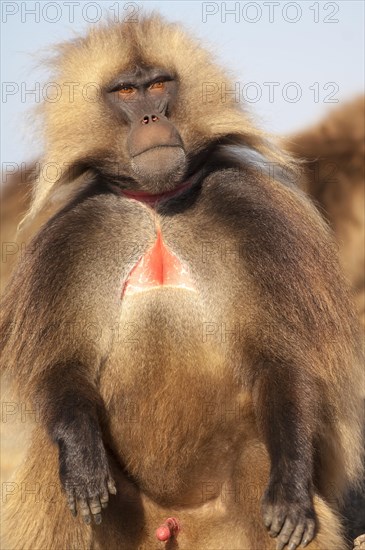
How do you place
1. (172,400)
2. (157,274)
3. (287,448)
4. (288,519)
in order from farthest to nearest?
1. (157,274)
2. (172,400)
3. (287,448)
4. (288,519)

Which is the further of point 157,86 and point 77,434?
point 157,86

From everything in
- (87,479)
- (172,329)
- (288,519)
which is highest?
(172,329)

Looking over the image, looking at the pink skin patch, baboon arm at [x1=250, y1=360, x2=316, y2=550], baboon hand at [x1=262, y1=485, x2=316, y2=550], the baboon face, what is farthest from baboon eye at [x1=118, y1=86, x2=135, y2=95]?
baboon hand at [x1=262, y1=485, x2=316, y2=550]

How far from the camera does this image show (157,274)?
421 cm

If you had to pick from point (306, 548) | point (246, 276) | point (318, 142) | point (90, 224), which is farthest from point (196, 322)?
point (318, 142)

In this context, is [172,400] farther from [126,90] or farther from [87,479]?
[126,90]

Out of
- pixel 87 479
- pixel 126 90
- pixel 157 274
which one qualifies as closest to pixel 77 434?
pixel 87 479

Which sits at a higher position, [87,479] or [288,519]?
[87,479]

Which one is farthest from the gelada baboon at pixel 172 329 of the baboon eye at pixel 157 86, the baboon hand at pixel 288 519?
the baboon hand at pixel 288 519

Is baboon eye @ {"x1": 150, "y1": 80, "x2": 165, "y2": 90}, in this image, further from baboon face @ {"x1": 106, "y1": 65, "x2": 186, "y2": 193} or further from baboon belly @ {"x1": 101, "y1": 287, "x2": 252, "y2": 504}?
baboon belly @ {"x1": 101, "y1": 287, "x2": 252, "y2": 504}

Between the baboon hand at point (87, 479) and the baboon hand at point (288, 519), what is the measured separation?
0.54 metres

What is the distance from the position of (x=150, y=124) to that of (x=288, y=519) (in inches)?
58.4

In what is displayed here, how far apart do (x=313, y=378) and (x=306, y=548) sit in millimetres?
600

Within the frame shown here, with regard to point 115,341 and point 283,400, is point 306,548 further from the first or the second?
point 115,341
